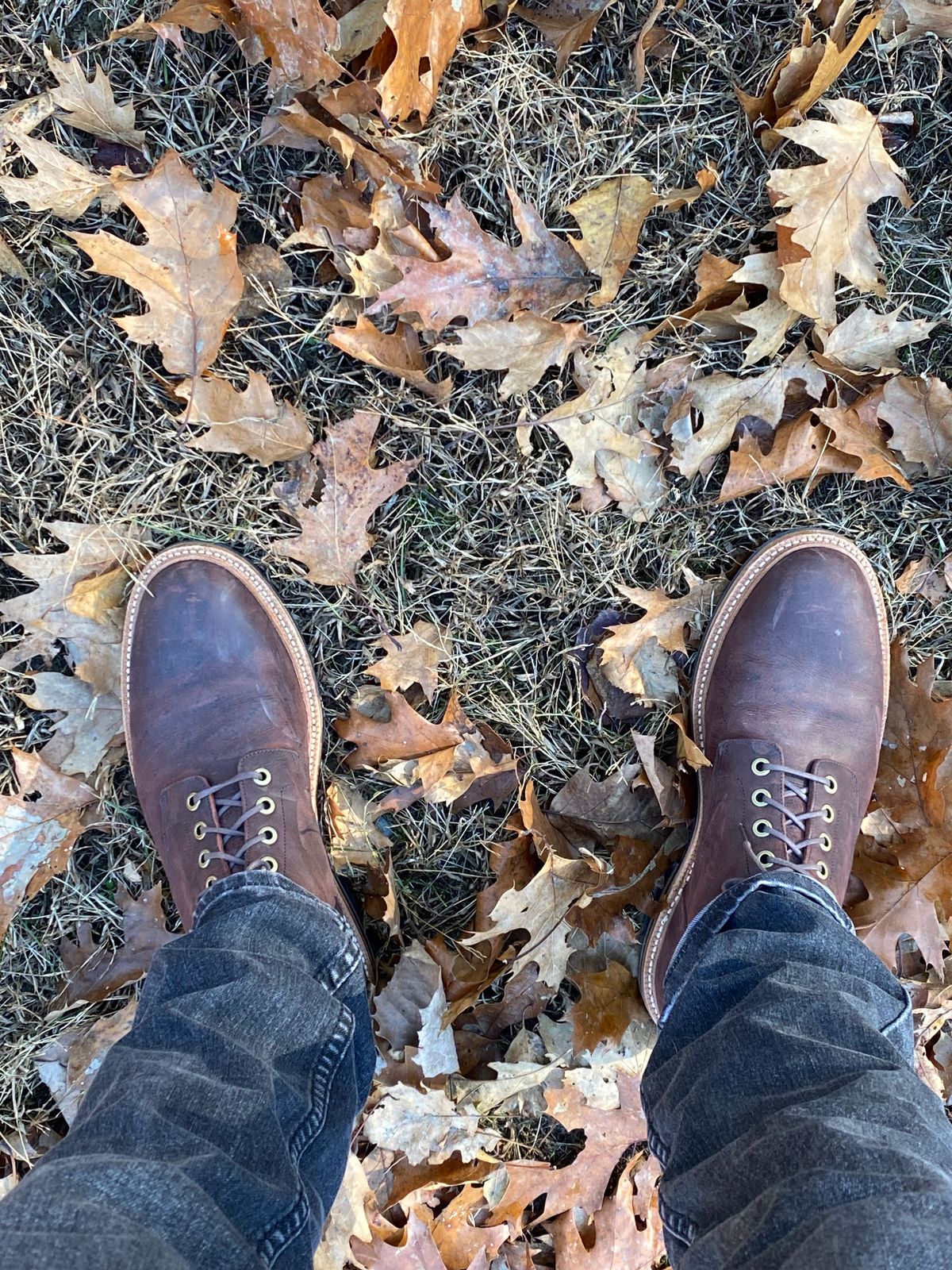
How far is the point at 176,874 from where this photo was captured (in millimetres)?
1803

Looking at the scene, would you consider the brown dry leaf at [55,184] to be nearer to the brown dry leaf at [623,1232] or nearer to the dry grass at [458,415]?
the dry grass at [458,415]

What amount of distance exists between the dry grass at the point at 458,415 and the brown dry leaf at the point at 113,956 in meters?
0.04

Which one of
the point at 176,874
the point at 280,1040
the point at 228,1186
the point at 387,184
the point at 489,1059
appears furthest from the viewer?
the point at 489,1059

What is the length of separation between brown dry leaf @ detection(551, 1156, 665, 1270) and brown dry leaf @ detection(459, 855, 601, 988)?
50 centimetres

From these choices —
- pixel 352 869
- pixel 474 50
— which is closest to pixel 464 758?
pixel 352 869

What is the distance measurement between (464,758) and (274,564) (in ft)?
1.98

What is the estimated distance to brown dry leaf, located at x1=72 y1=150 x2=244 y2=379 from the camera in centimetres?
162

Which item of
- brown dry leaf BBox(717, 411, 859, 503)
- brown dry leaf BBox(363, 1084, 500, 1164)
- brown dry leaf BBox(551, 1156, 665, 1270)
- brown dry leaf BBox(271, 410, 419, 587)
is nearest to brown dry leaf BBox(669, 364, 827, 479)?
brown dry leaf BBox(717, 411, 859, 503)

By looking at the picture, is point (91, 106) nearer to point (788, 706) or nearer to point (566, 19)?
point (566, 19)

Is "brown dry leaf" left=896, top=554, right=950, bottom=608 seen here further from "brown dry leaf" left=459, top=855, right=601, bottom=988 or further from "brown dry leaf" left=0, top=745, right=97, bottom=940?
"brown dry leaf" left=0, top=745, right=97, bottom=940

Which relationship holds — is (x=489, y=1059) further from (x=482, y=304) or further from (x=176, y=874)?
(x=482, y=304)

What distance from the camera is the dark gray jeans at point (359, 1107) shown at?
1001 mm

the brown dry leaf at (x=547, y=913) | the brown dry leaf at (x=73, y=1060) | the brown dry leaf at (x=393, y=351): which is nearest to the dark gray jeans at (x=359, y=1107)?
the brown dry leaf at (x=547, y=913)

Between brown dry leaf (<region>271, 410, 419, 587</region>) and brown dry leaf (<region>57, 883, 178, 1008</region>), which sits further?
brown dry leaf (<region>57, 883, 178, 1008</region>)
